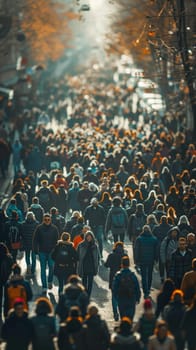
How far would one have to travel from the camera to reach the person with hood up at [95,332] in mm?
17141

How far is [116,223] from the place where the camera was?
27.6m

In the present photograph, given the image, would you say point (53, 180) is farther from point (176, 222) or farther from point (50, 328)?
point (50, 328)

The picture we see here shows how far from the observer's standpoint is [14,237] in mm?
25500

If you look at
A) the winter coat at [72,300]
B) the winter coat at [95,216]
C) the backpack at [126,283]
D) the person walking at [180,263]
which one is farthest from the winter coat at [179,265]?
the winter coat at [95,216]

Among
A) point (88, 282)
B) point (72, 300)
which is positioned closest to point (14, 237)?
point (88, 282)

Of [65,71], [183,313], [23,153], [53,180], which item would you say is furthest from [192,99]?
[65,71]

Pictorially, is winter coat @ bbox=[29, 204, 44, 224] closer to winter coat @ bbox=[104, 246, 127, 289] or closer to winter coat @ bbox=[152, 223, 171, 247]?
winter coat @ bbox=[152, 223, 171, 247]

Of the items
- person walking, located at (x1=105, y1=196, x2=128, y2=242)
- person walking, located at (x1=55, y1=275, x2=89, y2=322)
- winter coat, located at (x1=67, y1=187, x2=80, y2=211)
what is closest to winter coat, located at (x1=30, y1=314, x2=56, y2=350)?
person walking, located at (x1=55, y1=275, x2=89, y2=322)

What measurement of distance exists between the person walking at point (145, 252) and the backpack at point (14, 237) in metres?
2.70

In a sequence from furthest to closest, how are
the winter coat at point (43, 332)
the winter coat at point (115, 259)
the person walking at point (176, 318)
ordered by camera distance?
the winter coat at point (115, 259), the person walking at point (176, 318), the winter coat at point (43, 332)

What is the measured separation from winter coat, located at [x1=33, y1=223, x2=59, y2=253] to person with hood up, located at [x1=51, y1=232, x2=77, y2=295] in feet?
4.39

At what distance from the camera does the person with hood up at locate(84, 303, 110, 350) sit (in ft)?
56.2

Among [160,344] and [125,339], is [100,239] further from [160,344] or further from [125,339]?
[160,344]

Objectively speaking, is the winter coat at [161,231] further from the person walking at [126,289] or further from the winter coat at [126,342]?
the winter coat at [126,342]
